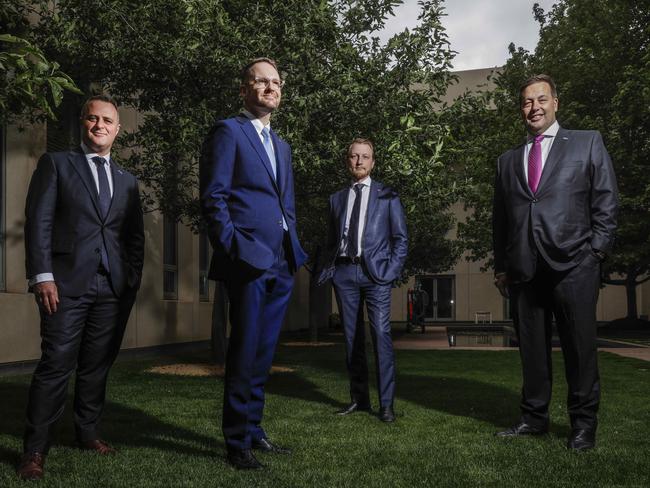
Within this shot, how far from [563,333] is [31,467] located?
11.4 feet

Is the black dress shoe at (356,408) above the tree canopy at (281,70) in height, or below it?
below

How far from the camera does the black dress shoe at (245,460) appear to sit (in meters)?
4.39

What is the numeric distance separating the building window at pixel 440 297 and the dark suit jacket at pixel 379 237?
46094mm

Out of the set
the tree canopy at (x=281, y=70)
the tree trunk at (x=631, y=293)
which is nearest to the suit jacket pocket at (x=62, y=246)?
the tree canopy at (x=281, y=70)

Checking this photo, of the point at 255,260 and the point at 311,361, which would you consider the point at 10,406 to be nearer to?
the point at 255,260

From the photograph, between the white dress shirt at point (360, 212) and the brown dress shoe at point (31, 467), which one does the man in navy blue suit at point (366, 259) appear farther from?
the brown dress shoe at point (31, 467)

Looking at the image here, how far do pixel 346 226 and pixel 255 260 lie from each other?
2.57 metres

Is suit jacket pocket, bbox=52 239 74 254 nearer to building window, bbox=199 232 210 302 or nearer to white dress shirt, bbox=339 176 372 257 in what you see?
white dress shirt, bbox=339 176 372 257

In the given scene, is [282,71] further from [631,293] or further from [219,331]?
[631,293]

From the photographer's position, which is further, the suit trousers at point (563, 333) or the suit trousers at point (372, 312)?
the suit trousers at point (372, 312)

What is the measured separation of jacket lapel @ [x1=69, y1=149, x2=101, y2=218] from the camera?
15.4 feet

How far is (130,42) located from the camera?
974 centimetres

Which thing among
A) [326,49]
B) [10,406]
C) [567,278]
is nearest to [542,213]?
[567,278]

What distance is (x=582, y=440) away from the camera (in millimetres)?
5191
